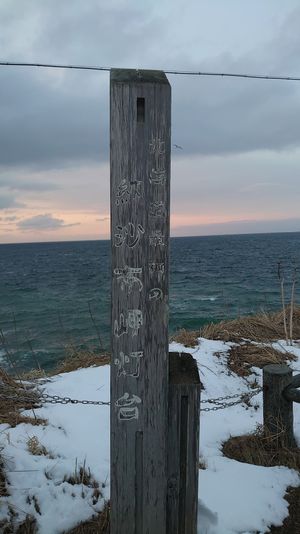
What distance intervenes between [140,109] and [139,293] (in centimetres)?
91

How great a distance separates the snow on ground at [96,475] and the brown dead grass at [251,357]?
3.87ft

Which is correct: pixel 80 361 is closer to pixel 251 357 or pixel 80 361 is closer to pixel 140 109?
pixel 251 357

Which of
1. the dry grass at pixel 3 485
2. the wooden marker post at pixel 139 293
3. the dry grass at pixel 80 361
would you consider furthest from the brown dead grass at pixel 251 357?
the wooden marker post at pixel 139 293

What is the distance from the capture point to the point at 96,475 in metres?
3.14

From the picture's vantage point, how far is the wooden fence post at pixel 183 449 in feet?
7.38

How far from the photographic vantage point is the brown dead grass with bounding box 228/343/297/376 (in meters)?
5.90

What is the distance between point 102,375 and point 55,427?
1593 mm

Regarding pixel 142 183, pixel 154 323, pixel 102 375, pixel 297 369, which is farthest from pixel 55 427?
pixel 297 369

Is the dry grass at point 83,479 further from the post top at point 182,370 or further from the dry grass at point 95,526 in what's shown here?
the post top at point 182,370

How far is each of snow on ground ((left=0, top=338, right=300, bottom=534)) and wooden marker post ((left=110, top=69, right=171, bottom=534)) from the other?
66cm

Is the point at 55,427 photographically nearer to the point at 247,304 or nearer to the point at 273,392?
the point at 273,392

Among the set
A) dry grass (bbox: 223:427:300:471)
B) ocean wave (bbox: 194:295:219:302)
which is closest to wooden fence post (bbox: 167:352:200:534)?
dry grass (bbox: 223:427:300:471)

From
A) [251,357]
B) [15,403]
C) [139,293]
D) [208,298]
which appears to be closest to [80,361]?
[15,403]

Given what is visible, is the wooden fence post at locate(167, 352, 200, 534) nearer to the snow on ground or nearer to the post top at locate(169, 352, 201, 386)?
the post top at locate(169, 352, 201, 386)
